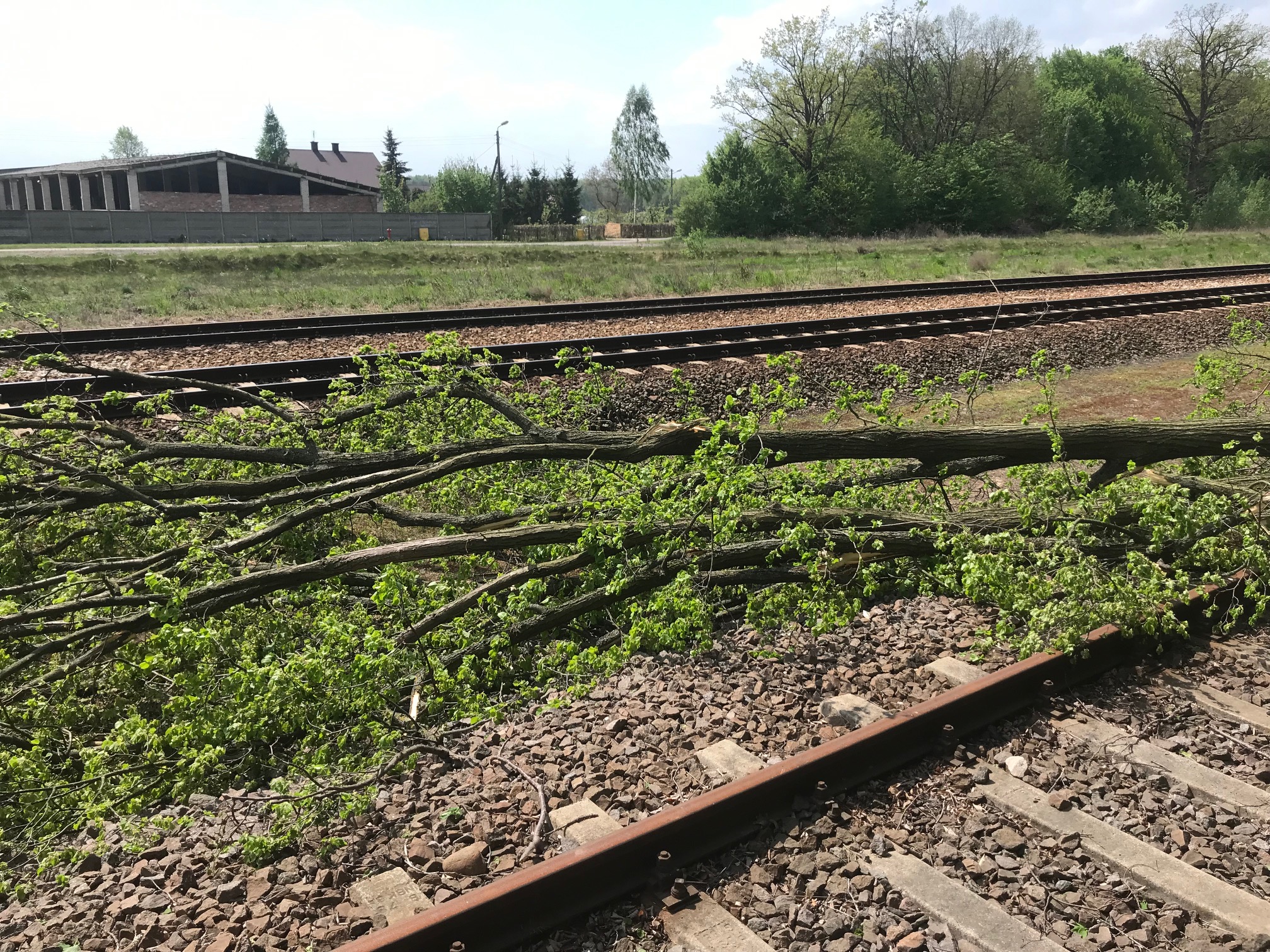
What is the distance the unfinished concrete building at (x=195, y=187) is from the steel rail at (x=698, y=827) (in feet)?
212

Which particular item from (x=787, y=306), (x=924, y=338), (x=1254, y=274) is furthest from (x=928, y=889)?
(x=1254, y=274)

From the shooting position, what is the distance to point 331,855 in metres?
3.50

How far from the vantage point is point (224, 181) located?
211ft

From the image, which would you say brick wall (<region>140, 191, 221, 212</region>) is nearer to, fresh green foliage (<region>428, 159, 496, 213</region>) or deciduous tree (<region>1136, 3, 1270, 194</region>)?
fresh green foliage (<region>428, 159, 496, 213</region>)

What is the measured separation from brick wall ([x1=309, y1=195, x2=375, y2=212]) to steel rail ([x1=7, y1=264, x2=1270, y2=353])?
55740 millimetres

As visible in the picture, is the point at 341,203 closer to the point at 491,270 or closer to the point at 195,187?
the point at 195,187

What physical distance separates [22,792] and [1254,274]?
108 feet

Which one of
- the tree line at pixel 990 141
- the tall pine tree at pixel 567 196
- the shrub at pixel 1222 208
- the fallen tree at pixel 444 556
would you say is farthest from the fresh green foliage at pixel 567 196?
the fallen tree at pixel 444 556

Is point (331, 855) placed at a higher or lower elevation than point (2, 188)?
lower

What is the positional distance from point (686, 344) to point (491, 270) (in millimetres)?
17048

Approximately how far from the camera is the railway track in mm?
11008

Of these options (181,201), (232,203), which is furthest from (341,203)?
(181,201)

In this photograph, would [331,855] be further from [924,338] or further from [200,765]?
[924,338]

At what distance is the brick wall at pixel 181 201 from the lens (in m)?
64.4
